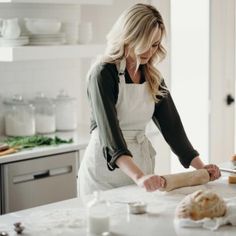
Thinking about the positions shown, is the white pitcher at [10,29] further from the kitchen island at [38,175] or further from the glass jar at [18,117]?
the kitchen island at [38,175]

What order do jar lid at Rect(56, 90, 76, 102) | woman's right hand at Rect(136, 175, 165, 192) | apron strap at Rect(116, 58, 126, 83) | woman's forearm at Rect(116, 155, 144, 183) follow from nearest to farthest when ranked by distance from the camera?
woman's right hand at Rect(136, 175, 165, 192) < woman's forearm at Rect(116, 155, 144, 183) < apron strap at Rect(116, 58, 126, 83) < jar lid at Rect(56, 90, 76, 102)

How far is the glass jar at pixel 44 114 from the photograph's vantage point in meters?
4.41

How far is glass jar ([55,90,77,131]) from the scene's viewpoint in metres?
4.53

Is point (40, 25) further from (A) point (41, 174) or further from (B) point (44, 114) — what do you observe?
(A) point (41, 174)

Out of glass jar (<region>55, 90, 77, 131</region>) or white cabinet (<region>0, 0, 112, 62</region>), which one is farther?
glass jar (<region>55, 90, 77, 131</region>)

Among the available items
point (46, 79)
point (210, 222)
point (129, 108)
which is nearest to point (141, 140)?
point (129, 108)

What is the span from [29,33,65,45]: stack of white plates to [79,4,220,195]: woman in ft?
3.78

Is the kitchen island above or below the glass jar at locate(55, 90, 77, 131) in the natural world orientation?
below

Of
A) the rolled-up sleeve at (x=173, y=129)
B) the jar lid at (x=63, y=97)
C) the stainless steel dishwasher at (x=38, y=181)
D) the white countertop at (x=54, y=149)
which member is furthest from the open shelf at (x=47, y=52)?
the rolled-up sleeve at (x=173, y=129)

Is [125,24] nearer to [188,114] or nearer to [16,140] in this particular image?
[16,140]

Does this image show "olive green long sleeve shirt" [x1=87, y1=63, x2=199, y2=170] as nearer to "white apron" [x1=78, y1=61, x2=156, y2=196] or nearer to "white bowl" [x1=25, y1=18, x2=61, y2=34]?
"white apron" [x1=78, y1=61, x2=156, y2=196]

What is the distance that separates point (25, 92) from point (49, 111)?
0.21 m

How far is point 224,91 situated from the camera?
544cm

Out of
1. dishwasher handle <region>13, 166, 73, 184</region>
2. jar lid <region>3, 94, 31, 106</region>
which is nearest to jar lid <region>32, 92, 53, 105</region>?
jar lid <region>3, 94, 31, 106</region>
